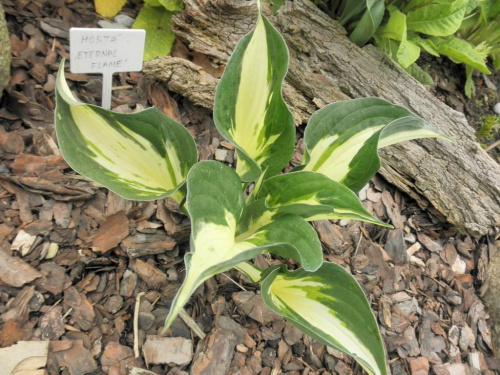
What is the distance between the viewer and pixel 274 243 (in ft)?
3.04

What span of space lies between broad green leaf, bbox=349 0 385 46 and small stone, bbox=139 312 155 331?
1.23 metres

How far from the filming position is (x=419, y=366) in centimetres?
140

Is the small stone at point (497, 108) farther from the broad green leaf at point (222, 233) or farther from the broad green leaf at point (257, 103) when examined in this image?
the broad green leaf at point (222, 233)

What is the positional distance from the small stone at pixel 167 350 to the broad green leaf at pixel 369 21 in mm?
1241

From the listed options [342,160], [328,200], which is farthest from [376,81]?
[328,200]

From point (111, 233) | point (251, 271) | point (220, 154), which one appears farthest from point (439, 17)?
point (111, 233)

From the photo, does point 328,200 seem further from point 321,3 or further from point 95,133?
point 321,3

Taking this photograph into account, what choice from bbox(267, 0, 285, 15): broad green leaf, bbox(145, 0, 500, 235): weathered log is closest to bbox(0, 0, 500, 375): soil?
bbox(145, 0, 500, 235): weathered log

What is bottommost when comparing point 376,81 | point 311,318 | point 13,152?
point 13,152

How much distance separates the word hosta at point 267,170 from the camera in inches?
38.1

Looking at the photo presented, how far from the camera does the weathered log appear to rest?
65.9 inches

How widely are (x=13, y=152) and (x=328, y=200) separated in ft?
3.23

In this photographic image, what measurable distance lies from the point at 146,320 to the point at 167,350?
10 centimetres

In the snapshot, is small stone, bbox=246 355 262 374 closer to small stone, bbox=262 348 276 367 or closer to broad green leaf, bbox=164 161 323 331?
small stone, bbox=262 348 276 367
